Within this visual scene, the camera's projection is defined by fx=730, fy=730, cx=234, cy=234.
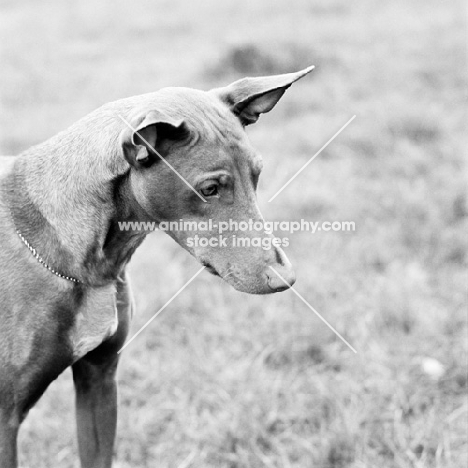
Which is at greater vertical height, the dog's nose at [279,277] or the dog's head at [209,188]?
the dog's head at [209,188]

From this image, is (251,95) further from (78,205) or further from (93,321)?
(93,321)

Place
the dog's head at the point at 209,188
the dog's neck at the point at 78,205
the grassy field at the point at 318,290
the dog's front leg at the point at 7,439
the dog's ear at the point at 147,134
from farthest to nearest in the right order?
the grassy field at the point at 318,290 < the dog's front leg at the point at 7,439 < the dog's neck at the point at 78,205 < the dog's head at the point at 209,188 < the dog's ear at the point at 147,134

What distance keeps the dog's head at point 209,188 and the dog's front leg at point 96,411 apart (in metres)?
0.84

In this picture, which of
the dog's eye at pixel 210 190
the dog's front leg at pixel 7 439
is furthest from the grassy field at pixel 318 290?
the dog's eye at pixel 210 190

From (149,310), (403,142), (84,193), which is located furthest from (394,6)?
(84,193)

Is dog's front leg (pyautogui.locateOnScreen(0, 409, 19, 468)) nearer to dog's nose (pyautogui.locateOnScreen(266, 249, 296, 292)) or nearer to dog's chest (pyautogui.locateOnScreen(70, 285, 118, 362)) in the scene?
dog's chest (pyautogui.locateOnScreen(70, 285, 118, 362))

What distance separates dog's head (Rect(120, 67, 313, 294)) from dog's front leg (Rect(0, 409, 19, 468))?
0.89 meters

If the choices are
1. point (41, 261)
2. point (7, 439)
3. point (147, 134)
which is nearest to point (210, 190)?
point (147, 134)

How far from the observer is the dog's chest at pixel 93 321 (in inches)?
107

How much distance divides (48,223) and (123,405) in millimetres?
1626

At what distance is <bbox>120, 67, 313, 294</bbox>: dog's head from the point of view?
7.89 ft

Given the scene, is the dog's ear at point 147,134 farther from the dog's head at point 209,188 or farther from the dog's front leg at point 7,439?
the dog's front leg at point 7,439

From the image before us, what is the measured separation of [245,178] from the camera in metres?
2.50

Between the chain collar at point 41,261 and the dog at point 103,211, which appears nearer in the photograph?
the dog at point 103,211
